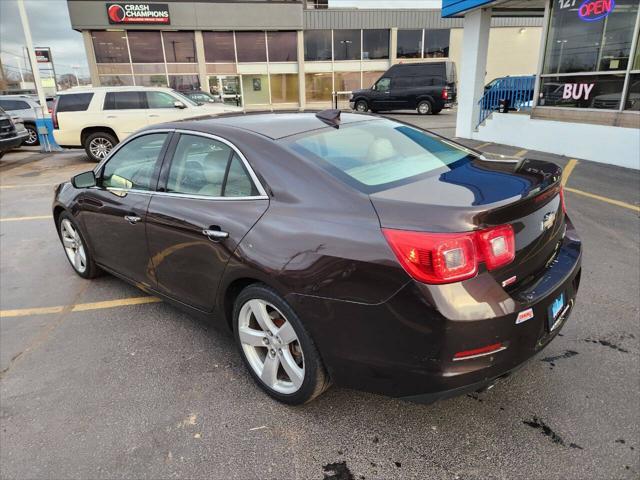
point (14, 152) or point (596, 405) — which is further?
point (14, 152)

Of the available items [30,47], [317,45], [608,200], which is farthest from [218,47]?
[608,200]

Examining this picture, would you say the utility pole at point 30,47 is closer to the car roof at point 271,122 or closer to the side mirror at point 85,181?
the side mirror at point 85,181

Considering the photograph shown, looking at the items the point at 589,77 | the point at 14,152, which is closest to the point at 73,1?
the point at 14,152

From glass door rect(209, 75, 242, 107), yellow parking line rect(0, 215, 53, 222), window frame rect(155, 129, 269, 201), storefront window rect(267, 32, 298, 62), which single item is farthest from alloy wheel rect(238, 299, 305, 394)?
storefront window rect(267, 32, 298, 62)

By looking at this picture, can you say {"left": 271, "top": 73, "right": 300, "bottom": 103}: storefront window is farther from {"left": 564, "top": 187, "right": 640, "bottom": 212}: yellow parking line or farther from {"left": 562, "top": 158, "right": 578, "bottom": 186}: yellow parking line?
{"left": 564, "top": 187, "right": 640, "bottom": 212}: yellow parking line

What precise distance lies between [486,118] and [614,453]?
11908 millimetres

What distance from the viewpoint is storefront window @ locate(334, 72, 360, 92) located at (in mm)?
31766

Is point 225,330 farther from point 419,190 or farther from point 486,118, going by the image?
point 486,118

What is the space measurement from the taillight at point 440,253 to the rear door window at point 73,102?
39.2 feet

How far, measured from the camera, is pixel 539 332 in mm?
2250

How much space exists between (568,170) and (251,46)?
26289mm

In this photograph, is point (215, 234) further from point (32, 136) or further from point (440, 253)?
point (32, 136)

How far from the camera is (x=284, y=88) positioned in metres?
31.8

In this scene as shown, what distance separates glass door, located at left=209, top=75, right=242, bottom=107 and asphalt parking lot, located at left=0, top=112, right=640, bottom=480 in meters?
29.0
